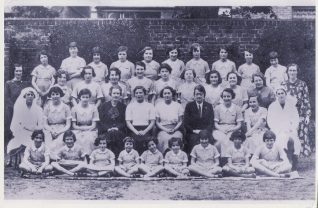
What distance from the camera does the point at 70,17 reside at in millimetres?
3773

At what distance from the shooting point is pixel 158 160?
147 inches

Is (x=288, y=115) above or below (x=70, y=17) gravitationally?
below

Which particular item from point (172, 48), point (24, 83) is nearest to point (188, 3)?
point (172, 48)

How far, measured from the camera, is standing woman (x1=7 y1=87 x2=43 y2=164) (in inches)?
148

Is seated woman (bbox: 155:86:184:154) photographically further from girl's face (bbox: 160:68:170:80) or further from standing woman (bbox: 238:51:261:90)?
standing woman (bbox: 238:51:261:90)

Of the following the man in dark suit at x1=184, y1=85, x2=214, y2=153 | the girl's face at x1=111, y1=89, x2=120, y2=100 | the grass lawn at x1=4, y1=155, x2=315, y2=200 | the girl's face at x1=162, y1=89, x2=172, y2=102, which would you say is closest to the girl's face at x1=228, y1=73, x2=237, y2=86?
the man in dark suit at x1=184, y1=85, x2=214, y2=153

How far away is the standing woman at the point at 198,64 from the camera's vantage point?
A: 3.77m

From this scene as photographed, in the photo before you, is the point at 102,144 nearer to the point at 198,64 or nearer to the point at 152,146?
the point at 152,146

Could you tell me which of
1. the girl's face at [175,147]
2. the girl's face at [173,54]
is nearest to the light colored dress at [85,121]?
the girl's face at [175,147]

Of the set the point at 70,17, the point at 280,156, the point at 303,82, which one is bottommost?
the point at 280,156

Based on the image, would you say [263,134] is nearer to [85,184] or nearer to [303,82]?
[303,82]

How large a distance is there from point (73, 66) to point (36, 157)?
74cm

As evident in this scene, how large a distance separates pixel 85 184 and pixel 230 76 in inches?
53.7

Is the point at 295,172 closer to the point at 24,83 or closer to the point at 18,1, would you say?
the point at 24,83
